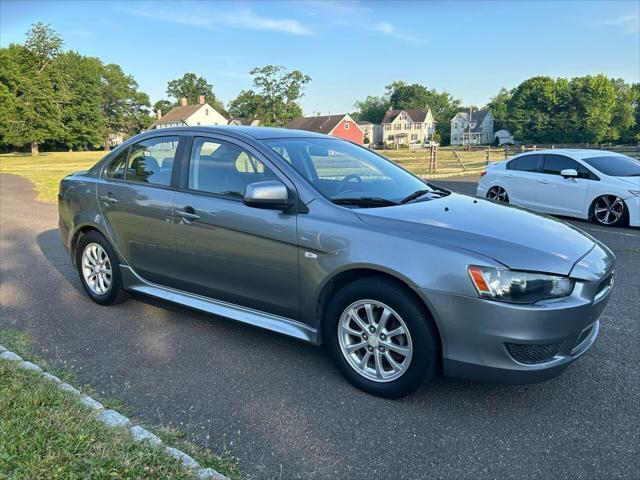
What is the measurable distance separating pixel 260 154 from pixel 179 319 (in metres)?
1.89

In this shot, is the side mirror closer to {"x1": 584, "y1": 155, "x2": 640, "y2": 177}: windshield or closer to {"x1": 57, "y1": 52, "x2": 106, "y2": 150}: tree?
{"x1": 584, "y1": 155, "x2": 640, "y2": 177}: windshield

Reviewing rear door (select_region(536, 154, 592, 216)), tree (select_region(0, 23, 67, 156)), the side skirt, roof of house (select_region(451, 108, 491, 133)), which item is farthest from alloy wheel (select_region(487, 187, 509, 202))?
roof of house (select_region(451, 108, 491, 133))

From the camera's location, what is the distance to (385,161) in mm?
4664

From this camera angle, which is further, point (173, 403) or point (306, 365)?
point (306, 365)

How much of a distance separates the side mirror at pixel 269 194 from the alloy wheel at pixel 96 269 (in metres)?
2.18

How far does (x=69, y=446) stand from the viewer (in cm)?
245

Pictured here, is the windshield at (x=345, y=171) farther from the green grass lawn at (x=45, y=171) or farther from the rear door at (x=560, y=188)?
the green grass lawn at (x=45, y=171)

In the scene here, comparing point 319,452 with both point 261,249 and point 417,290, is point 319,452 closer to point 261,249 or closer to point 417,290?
point 417,290

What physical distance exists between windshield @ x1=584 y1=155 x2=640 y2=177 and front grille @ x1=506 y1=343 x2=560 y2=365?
7903 mm

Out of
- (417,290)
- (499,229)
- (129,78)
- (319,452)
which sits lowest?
(319,452)

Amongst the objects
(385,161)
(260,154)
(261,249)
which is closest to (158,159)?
(260,154)

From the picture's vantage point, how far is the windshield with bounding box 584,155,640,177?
9.37m

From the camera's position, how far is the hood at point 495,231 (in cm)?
286

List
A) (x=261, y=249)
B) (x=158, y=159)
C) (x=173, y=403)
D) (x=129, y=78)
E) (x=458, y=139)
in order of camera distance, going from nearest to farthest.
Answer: (x=173, y=403), (x=261, y=249), (x=158, y=159), (x=129, y=78), (x=458, y=139)
